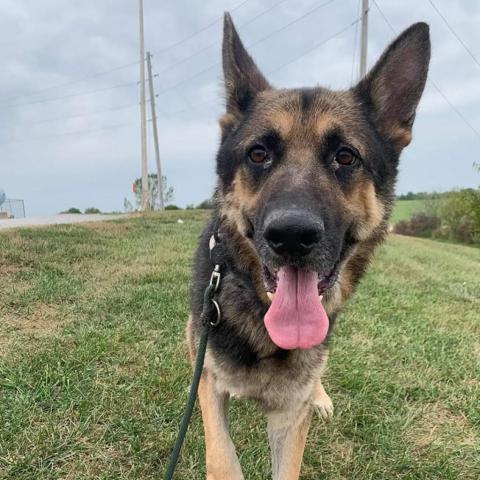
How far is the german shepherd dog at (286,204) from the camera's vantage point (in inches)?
94.3

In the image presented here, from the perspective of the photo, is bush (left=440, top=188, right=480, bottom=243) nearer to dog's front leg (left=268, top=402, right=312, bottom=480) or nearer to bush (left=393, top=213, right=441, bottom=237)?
bush (left=393, top=213, right=441, bottom=237)

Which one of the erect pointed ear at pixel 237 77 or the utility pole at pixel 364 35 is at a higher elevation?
the utility pole at pixel 364 35

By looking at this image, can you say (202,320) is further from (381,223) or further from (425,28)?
(425,28)

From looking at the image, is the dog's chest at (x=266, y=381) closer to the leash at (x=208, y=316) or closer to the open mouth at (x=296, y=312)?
the leash at (x=208, y=316)

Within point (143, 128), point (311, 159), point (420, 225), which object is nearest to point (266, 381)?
point (311, 159)

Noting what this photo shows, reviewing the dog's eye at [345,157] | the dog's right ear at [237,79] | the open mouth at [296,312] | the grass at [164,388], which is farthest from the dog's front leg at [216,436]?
the dog's right ear at [237,79]

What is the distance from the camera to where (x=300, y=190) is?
91.2 inches

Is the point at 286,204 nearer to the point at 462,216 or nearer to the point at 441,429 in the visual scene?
the point at 441,429

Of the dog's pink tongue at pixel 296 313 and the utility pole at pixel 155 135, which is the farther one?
the utility pole at pixel 155 135

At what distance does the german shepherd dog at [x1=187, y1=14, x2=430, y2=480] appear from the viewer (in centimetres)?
240

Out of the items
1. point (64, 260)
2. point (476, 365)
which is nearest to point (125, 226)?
point (64, 260)

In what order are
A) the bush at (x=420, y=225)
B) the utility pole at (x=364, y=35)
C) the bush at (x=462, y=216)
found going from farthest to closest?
1. the bush at (x=420, y=225)
2. the bush at (x=462, y=216)
3. the utility pole at (x=364, y=35)

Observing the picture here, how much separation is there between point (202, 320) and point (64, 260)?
19.2 feet

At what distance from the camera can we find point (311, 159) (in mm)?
2580
